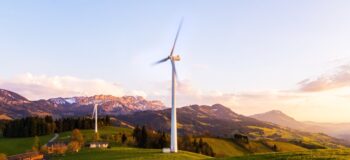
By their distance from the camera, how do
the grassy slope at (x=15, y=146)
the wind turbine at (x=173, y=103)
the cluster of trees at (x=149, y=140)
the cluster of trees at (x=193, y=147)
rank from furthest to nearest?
the cluster of trees at (x=193, y=147) < the cluster of trees at (x=149, y=140) < the grassy slope at (x=15, y=146) < the wind turbine at (x=173, y=103)

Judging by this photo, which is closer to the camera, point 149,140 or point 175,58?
point 175,58

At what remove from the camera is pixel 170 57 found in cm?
7850

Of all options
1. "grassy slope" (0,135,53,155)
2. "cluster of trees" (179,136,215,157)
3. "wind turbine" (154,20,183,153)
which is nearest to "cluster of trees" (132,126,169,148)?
"cluster of trees" (179,136,215,157)

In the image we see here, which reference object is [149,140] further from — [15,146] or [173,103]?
[173,103]

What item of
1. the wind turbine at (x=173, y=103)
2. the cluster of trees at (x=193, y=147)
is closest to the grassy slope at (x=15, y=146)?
the cluster of trees at (x=193, y=147)

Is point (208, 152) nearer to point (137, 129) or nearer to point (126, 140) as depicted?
point (137, 129)

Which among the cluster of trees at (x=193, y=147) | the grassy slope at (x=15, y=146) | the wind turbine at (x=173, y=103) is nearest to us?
the wind turbine at (x=173, y=103)

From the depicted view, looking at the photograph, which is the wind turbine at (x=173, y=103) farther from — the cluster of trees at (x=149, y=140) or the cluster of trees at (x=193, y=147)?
the cluster of trees at (x=193, y=147)

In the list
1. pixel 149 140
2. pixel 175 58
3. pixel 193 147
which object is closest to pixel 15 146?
pixel 149 140

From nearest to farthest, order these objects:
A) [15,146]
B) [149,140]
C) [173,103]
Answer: [173,103] → [15,146] → [149,140]

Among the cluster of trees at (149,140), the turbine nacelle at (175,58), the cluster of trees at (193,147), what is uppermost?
the turbine nacelle at (175,58)

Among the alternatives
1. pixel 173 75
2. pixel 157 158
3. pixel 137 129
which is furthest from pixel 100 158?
pixel 137 129

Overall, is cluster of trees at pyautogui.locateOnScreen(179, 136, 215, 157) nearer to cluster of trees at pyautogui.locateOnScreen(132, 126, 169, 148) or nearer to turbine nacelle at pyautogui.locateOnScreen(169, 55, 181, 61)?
cluster of trees at pyautogui.locateOnScreen(132, 126, 169, 148)

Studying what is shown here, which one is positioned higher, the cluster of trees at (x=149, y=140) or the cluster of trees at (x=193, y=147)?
the cluster of trees at (x=149, y=140)
